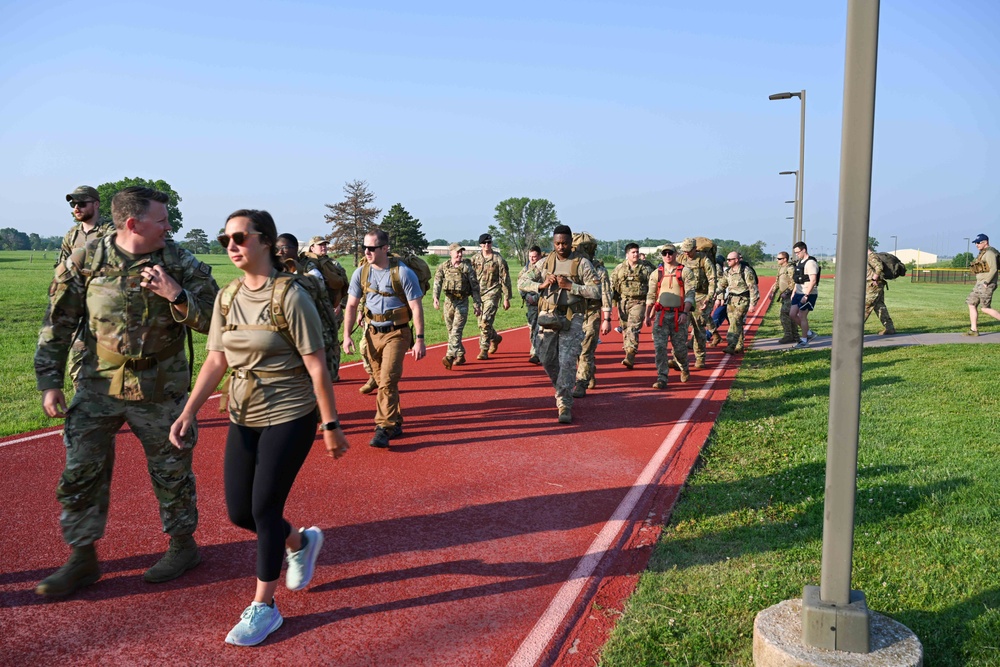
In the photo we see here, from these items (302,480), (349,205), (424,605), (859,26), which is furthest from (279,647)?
(349,205)

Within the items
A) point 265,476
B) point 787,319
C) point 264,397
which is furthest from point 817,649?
point 787,319

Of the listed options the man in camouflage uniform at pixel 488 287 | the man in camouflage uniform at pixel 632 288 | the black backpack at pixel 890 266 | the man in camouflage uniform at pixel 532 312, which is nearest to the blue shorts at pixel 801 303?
the black backpack at pixel 890 266

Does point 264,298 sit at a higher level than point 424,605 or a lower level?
higher

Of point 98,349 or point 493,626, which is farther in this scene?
point 98,349

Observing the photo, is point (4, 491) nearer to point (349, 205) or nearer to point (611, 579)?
point (611, 579)

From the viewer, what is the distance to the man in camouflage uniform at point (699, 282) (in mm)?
13117

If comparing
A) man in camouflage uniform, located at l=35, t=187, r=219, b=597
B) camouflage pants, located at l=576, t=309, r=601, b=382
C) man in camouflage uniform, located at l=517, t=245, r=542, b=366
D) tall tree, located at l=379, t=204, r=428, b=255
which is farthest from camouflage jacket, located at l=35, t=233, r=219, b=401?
tall tree, located at l=379, t=204, r=428, b=255

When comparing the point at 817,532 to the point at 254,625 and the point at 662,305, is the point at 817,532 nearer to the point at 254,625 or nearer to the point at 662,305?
the point at 254,625

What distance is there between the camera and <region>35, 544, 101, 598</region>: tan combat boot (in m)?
4.25

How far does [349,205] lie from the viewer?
3386 inches

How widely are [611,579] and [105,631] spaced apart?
283 cm

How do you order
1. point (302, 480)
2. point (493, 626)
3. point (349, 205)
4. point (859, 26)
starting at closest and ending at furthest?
point (859, 26), point (493, 626), point (302, 480), point (349, 205)

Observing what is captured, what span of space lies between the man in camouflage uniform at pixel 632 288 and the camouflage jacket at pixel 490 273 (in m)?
2.26

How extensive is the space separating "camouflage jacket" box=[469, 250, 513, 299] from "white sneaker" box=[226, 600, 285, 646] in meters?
10.0
